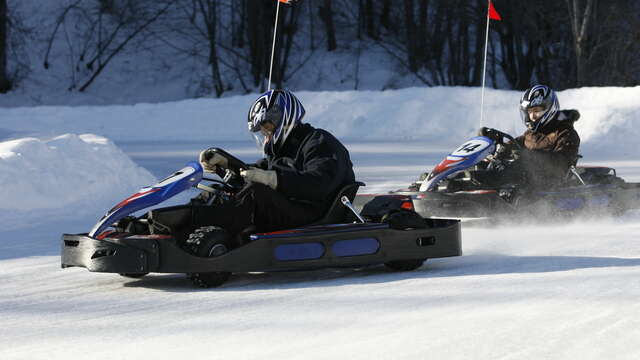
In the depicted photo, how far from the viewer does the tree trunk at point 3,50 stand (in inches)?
1140

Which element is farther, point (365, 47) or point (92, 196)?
point (365, 47)

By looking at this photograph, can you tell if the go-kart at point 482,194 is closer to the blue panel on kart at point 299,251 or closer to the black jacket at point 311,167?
the black jacket at point 311,167

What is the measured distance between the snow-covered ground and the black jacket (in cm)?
46

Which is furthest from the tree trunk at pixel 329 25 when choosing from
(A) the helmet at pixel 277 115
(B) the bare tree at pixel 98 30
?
(A) the helmet at pixel 277 115

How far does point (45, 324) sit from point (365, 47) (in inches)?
1183

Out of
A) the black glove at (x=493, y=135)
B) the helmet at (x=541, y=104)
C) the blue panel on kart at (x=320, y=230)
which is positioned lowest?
the blue panel on kart at (x=320, y=230)

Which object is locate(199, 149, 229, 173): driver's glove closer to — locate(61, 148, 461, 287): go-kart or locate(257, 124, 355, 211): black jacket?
locate(61, 148, 461, 287): go-kart

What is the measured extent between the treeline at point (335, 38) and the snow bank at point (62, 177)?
19403mm

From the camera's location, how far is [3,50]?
2933 cm

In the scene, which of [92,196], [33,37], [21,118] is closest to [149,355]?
[92,196]

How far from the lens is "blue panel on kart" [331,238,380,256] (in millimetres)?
6105

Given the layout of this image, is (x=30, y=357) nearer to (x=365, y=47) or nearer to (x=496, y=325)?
(x=496, y=325)

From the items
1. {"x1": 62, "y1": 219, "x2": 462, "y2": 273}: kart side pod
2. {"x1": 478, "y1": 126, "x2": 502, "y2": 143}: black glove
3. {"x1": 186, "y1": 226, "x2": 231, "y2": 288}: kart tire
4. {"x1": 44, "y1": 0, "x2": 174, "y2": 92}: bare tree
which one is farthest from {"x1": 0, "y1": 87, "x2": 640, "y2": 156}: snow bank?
{"x1": 186, "y1": 226, "x2": 231, "y2": 288}: kart tire

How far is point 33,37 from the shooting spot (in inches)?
1326
